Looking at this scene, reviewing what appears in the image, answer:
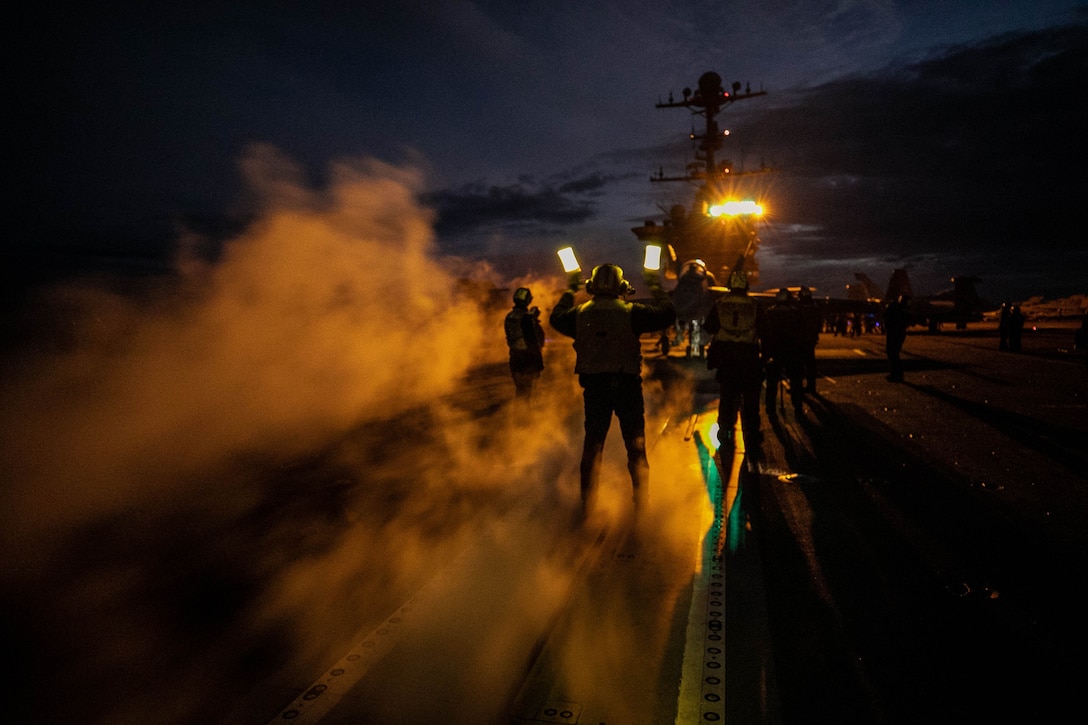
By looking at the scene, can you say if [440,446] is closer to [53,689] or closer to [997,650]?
[53,689]

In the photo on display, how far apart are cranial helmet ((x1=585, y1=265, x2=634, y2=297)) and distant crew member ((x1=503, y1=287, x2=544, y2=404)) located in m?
3.21

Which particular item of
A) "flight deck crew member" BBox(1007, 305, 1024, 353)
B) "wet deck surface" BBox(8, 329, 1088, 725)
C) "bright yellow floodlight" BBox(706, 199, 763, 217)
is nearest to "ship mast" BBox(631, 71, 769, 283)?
"bright yellow floodlight" BBox(706, 199, 763, 217)

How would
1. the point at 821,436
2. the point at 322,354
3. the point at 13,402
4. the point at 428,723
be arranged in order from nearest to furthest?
the point at 428,723 < the point at 13,402 < the point at 821,436 < the point at 322,354

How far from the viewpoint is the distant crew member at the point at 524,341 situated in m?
8.34

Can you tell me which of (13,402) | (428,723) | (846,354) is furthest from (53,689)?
(846,354)

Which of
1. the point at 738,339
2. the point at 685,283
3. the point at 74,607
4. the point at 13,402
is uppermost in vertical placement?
the point at 685,283

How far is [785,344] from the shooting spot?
950cm

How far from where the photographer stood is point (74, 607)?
3.62m

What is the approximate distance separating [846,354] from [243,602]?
22612 millimetres

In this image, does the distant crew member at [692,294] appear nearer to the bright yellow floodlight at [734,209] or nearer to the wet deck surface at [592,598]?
the wet deck surface at [592,598]

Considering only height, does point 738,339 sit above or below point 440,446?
above

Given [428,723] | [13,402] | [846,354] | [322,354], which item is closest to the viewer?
[428,723]

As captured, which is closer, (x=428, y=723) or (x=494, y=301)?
(x=428, y=723)

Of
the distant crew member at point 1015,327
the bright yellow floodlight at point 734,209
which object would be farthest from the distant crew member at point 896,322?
the bright yellow floodlight at point 734,209
